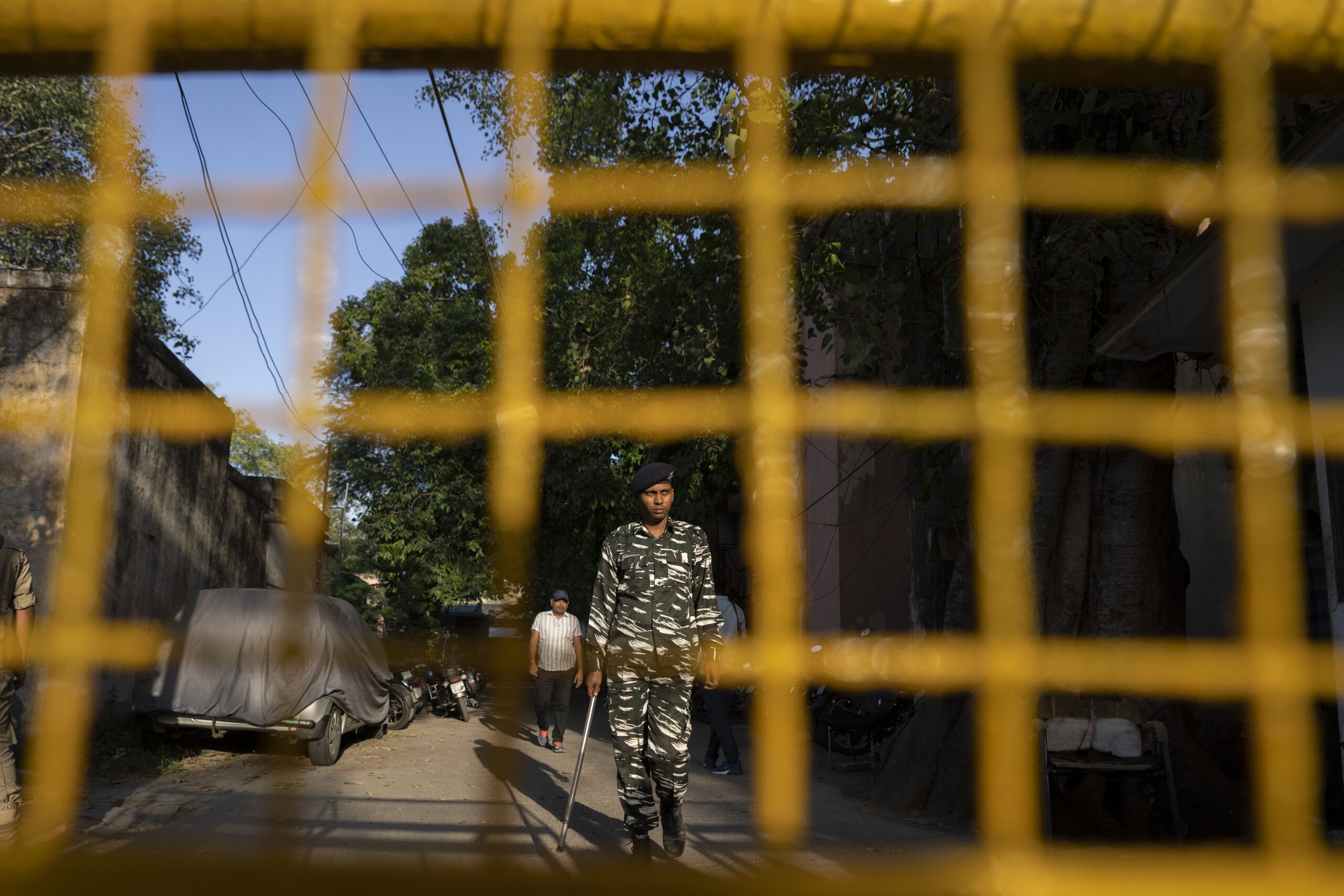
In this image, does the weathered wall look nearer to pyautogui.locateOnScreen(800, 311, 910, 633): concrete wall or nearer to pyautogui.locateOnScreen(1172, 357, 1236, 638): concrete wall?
pyautogui.locateOnScreen(800, 311, 910, 633): concrete wall

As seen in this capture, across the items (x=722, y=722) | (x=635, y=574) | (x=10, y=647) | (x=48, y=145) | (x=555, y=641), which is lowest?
(x=722, y=722)

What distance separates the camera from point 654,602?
393cm

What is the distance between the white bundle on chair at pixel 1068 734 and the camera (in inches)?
171

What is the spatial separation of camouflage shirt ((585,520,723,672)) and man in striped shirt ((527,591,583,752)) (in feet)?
16.0

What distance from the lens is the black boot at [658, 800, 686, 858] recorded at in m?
3.87

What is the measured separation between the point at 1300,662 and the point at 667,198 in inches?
63.1

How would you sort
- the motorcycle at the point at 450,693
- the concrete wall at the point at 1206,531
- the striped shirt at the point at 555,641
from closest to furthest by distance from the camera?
the concrete wall at the point at 1206,531
the striped shirt at the point at 555,641
the motorcycle at the point at 450,693

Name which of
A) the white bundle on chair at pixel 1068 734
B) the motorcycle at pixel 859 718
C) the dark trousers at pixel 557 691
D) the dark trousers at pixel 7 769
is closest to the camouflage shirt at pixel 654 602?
the white bundle on chair at pixel 1068 734

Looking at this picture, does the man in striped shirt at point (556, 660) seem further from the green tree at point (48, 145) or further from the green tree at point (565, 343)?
the green tree at point (48, 145)

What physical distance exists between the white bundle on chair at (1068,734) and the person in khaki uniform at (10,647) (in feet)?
14.6

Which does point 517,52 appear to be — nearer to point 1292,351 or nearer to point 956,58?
point 956,58

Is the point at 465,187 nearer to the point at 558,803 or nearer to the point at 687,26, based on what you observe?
the point at 687,26

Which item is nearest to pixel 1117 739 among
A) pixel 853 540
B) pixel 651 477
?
pixel 651 477

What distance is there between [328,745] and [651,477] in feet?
17.1
